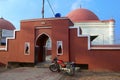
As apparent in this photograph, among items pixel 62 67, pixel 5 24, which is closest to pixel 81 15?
pixel 5 24

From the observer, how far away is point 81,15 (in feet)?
102

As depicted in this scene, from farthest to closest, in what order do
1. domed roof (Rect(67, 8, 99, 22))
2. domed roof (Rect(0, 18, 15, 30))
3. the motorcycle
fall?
domed roof (Rect(0, 18, 15, 30))
domed roof (Rect(67, 8, 99, 22))
the motorcycle

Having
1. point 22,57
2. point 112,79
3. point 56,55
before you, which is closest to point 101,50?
point 56,55

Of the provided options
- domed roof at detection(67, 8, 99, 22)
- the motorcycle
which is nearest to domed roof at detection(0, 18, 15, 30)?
domed roof at detection(67, 8, 99, 22)

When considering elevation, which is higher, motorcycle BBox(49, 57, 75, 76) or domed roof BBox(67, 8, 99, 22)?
domed roof BBox(67, 8, 99, 22)

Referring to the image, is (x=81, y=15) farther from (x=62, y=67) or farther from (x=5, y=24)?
(x=62, y=67)

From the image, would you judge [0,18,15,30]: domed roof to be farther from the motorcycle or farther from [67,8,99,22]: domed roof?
the motorcycle

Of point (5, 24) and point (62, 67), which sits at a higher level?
point (5, 24)

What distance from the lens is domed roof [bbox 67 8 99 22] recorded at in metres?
30.7

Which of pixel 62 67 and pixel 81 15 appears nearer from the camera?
pixel 62 67

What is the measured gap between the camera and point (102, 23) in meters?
27.9

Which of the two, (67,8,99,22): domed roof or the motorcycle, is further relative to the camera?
(67,8,99,22): domed roof

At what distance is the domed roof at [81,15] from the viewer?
1209 inches

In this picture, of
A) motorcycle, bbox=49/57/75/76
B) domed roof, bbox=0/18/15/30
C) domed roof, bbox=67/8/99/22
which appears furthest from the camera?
domed roof, bbox=0/18/15/30
